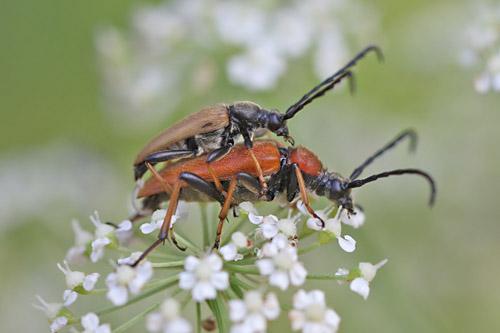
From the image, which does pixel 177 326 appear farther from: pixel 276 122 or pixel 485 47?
pixel 485 47

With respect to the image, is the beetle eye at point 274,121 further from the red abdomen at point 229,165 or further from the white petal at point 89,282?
the white petal at point 89,282

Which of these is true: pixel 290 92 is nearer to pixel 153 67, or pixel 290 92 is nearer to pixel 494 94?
pixel 153 67

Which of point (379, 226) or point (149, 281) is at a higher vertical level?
point (149, 281)

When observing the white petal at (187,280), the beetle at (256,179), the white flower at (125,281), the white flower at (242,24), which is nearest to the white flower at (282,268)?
the white petal at (187,280)

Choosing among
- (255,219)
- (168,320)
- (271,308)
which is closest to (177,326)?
(168,320)

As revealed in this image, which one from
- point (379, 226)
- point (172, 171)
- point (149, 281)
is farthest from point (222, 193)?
point (379, 226)

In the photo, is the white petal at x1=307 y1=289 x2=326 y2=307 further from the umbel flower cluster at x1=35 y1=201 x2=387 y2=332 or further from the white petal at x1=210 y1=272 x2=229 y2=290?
the white petal at x1=210 y1=272 x2=229 y2=290
